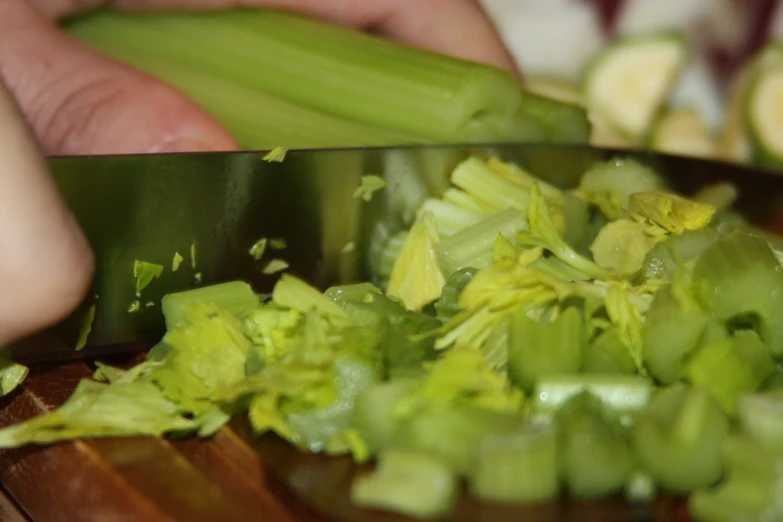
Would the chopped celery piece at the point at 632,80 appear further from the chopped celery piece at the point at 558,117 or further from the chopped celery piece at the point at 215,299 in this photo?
the chopped celery piece at the point at 215,299

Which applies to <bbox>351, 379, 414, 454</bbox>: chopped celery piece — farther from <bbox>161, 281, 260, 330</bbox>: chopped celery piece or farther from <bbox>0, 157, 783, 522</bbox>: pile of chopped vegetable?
<bbox>161, 281, 260, 330</bbox>: chopped celery piece

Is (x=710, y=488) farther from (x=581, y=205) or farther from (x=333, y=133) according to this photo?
(x=333, y=133)

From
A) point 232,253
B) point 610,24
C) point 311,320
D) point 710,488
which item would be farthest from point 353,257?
point 610,24

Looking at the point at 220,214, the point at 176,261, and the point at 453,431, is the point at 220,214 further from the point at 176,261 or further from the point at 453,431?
the point at 453,431

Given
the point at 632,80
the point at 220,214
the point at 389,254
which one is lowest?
the point at 632,80

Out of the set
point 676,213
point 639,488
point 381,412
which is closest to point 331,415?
point 381,412

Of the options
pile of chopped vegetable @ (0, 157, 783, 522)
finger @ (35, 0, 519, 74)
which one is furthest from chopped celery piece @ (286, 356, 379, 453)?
finger @ (35, 0, 519, 74)

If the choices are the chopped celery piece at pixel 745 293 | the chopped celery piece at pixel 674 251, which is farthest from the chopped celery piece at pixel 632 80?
the chopped celery piece at pixel 745 293
